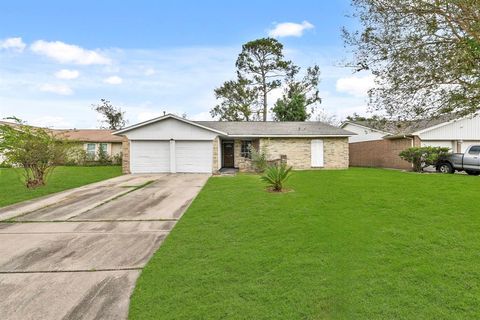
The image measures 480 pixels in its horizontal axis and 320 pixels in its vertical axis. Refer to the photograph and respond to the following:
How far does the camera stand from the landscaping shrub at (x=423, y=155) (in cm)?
1602

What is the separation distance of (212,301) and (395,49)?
7199 mm

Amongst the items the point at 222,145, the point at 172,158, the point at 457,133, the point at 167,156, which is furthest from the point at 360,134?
the point at 167,156

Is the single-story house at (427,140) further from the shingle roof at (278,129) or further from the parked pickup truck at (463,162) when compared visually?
the shingle roof at (278,129)

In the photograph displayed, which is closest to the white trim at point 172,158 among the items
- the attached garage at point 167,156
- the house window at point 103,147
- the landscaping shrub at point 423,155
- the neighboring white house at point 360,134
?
the attached garage at point 167,156

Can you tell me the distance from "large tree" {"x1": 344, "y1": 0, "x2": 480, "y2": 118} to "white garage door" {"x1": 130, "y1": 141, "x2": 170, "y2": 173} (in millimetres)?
13469

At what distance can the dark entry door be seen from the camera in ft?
71.3

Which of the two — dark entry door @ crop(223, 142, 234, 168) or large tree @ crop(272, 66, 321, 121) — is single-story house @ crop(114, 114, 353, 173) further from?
large tree @ crop(272, 66, 321, 121)

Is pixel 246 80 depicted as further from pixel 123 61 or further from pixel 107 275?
pixel 107 275

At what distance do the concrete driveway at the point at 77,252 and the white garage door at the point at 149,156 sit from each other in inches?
353

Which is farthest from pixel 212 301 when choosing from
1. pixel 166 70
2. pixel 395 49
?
pixel 166 70

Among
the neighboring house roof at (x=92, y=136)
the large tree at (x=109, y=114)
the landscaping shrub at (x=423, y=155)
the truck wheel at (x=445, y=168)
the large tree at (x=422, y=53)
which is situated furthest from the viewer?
the large tree at (x=109, y=114)

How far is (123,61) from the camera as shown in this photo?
1817 centimetres

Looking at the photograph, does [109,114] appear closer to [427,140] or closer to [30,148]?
[30,148]

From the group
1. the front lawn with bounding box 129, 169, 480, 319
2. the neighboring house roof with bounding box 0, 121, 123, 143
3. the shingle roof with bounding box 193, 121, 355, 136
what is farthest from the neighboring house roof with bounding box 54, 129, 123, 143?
the front lawn with bounding box 129, 169, 480, 319
